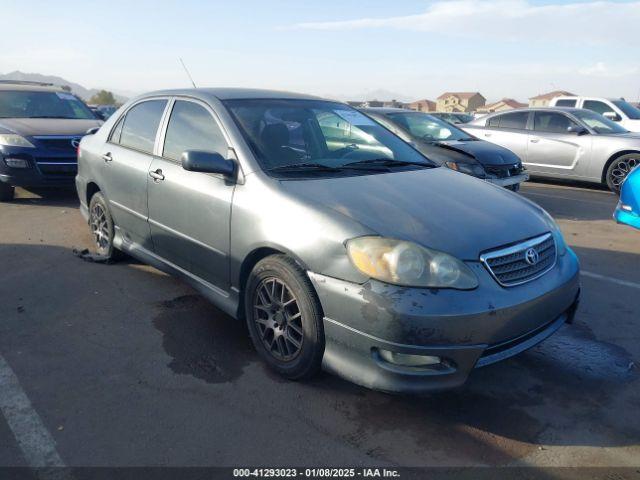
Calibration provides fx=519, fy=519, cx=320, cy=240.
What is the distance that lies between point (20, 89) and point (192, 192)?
22.1 ft

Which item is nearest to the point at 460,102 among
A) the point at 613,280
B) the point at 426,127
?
the point at 426,127

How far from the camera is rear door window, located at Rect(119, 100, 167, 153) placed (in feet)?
13.8

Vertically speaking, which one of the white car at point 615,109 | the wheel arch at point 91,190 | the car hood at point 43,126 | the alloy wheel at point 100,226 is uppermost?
the white car at point 615,109

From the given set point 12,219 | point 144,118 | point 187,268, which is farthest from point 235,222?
point 12,219

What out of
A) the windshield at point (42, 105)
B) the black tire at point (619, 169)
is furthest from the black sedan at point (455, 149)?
the windshield at point (42, 105)

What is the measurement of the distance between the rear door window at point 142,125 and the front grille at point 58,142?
3179mm

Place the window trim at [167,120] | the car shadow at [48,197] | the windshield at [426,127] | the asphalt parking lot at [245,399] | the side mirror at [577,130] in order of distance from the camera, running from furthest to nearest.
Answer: the side mirror at [577,130] → the windshield at [426,127] → the car shadow at [48,197] → the window trim at [167,120] → the asphalt parking lot at [245,399]

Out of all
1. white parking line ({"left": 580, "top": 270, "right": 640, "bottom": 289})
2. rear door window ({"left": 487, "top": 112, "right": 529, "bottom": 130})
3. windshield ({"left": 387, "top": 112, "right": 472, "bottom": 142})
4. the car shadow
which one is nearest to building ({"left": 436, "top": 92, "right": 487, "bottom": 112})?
rear door window ({"left": 487, "top": 112, "right": 529, "bottom": 130})

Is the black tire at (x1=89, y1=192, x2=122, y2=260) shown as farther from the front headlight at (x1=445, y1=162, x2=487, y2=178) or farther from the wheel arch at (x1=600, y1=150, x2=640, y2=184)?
the wheel arch at (x1=600, y1=150, x2=640, y2=184)

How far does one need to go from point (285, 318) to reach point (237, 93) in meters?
1.88

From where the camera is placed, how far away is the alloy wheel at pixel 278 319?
9.56 ft

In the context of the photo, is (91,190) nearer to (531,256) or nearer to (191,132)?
(191,132)

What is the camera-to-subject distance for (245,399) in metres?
2.88

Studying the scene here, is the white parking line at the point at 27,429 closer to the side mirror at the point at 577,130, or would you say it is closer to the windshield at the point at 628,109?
the side mirror at the point at 577,130
